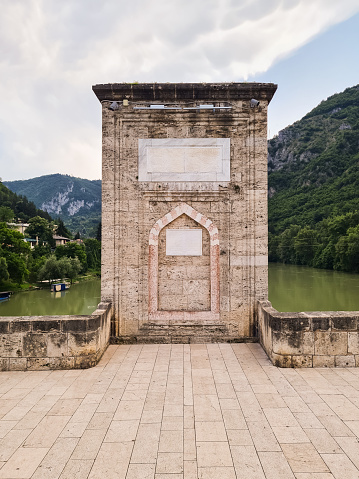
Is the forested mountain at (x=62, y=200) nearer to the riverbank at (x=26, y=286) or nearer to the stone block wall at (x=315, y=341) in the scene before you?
the riverbank at (x=26, y=286)

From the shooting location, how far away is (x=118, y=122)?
6105 mm

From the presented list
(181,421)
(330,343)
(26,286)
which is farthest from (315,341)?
(26,286)

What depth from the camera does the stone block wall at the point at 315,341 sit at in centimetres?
468

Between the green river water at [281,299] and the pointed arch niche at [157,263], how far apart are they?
1527cm

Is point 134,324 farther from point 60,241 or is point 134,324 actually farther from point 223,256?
point 60,241

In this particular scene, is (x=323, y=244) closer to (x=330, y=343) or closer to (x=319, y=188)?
(x=319, y=188)

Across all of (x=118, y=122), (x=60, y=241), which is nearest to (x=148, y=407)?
(x=118, y=122)

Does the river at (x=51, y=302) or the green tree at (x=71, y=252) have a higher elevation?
the green tree at (x=71, y=252)

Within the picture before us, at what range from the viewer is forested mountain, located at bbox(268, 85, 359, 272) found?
43688 mm

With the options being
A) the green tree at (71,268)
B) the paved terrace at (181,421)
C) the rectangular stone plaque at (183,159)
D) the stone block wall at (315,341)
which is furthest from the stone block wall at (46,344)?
the green tree at (71,268)

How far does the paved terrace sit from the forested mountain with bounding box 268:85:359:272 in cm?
3812

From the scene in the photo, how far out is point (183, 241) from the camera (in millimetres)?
6117

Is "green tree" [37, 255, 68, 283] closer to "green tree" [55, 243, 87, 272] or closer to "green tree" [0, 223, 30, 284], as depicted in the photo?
"green tree" [0, 223, 30, 284]

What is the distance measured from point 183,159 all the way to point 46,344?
403 centimetres
